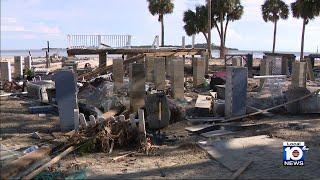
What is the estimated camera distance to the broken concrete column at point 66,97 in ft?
33.2

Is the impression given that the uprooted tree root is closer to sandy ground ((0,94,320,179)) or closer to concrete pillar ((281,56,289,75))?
sandy ground ((0,94,320,179))

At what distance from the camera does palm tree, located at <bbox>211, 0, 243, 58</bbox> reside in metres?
51.4

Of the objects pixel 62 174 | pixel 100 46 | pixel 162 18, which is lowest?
pixel 62 174

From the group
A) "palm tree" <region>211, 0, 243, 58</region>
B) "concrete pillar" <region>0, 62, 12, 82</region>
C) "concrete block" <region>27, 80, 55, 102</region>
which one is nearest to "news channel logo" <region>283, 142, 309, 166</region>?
"concrete block" <region>27, 80, 55, 102</region>

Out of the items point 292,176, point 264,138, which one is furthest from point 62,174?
point 264,138

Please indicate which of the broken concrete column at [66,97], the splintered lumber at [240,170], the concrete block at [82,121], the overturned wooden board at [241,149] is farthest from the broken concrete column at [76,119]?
the splintered lumber at [240,170]

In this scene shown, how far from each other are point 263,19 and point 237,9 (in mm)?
5283

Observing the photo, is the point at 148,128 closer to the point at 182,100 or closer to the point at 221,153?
the point at 221,153

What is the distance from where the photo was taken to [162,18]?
2197 inches

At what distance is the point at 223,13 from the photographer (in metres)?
52.2

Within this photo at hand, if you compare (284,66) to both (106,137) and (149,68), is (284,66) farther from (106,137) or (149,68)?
(106,137)

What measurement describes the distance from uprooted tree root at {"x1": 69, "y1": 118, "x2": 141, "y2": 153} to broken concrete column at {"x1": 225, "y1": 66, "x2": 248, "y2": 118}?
10.4 ft

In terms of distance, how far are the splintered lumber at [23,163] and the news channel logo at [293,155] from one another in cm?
378

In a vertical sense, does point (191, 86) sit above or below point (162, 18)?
below
